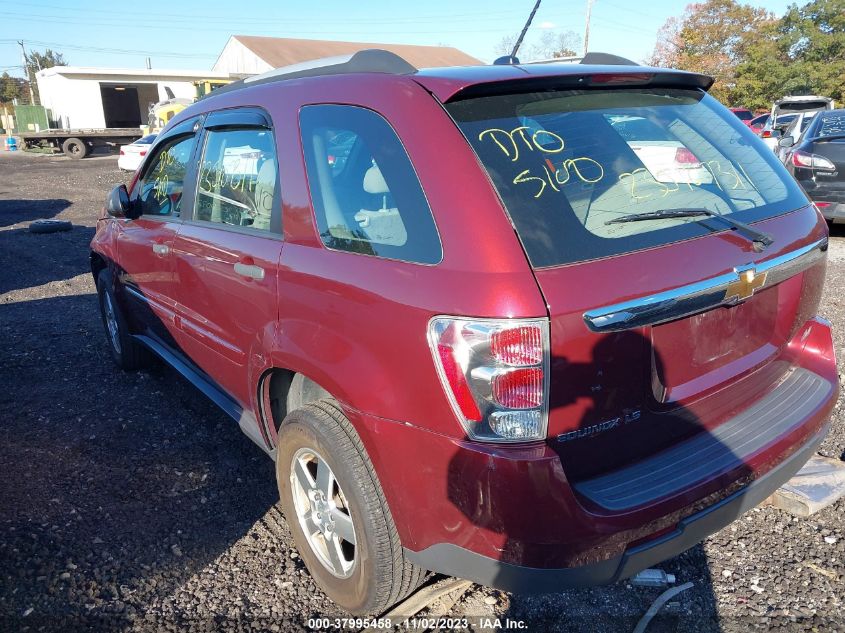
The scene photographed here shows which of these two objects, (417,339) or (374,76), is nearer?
(417,339)

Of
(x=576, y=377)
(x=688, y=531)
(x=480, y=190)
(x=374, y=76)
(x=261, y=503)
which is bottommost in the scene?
(x=261, y=503)

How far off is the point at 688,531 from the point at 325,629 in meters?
1.35

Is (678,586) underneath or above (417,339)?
underneath

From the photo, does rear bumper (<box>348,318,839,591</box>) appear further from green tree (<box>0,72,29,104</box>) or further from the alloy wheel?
green tree (<box>0,72,29,104</box>)

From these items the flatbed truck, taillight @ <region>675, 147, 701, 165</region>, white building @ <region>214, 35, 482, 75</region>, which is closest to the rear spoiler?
taillight @ <region>675, 147, 701, 165</region>

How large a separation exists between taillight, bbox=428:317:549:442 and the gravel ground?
104 cm

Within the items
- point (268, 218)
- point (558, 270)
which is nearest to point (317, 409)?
point (268, 218)

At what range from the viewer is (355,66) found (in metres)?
2.40

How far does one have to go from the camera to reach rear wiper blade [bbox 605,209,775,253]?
2.03 metres

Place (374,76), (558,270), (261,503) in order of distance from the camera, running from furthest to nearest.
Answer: (261,503) → (374,76) → (558,270)

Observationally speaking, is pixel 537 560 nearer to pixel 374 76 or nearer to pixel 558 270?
pixel 558 270

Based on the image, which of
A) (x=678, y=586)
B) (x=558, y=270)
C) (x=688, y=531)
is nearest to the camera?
(x=558, y=270)

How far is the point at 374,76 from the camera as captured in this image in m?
2.24

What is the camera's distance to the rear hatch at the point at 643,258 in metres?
1.79
